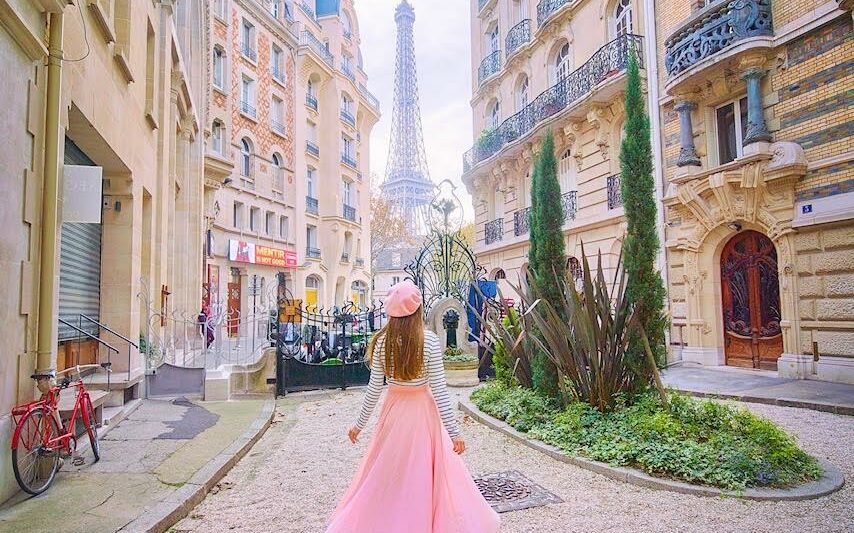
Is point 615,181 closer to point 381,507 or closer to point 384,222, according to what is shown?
point 381,507

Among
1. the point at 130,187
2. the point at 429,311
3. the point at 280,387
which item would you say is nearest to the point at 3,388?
the point at 130,187

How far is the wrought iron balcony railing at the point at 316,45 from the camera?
110 feet

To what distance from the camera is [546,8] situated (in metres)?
20.3

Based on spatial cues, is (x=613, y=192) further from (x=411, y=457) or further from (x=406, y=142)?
(x=406, y=142)

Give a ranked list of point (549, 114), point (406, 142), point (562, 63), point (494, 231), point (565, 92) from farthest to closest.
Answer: point (406, 142)
point (494, 231)
point (562, 63)
point (549, 114)
point (565, 92)

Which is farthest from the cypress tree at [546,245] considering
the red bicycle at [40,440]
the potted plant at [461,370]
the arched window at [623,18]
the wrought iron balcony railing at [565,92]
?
the arched window at [623,18]

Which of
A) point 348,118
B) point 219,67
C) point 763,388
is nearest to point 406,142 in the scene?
point 348,118

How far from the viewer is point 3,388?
4453mm

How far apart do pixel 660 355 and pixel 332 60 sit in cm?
3485

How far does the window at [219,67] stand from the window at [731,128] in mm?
21298

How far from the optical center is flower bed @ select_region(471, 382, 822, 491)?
4.80 m

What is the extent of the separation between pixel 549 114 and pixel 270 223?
17133 mm

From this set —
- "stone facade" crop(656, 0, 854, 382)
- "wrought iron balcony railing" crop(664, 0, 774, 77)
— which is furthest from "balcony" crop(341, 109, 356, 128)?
"wrought iron balcony railing" crop(664, 0, 774, 77)

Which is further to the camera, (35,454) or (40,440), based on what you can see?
(40,440)
